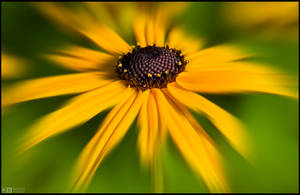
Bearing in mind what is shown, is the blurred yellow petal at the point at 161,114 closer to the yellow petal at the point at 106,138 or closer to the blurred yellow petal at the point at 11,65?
the yellow petal at the point at 106,138

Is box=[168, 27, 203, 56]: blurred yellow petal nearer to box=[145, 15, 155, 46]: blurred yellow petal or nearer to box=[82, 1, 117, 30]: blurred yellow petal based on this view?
box=[145, 15, 155, 46]: blurred yellow petal

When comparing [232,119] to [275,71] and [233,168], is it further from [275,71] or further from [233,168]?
[275,71]

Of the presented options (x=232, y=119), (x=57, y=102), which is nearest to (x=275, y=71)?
(x=232, y=119)

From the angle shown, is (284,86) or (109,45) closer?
(284,86)

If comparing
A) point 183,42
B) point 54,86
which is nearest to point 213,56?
point 183,42

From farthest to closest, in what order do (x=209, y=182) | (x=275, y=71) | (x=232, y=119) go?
1. (x=275, y=71)
2. (x=232, y=119)
3. (x=209, y=182)

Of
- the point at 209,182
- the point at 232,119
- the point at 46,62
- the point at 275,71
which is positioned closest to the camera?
the point at 209,182

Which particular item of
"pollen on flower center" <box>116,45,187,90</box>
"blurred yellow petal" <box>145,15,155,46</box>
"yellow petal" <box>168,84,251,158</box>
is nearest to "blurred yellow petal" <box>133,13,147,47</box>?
"blurred yellow petal" <box>145,15,155,46</box>

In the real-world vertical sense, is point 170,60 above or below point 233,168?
above
